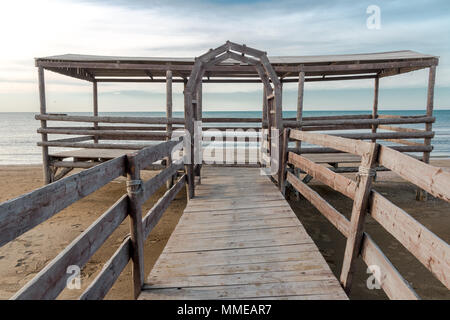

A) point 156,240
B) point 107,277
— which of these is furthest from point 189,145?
point 107,277

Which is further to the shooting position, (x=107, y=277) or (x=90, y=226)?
(x=107, y=277)

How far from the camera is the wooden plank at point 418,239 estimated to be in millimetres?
1582

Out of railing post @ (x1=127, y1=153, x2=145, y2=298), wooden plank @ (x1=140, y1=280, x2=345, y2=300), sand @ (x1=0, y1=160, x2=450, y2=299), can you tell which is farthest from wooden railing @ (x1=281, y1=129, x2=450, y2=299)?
railing post @ (x1=127, y1=153, x2=145, y2=298)

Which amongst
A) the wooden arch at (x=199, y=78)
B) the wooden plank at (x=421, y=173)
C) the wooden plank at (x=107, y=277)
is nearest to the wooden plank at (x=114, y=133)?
the wooden arch at (x=199, y=78)

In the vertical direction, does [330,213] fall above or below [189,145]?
below

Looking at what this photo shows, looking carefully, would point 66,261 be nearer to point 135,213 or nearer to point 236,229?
point 135,213

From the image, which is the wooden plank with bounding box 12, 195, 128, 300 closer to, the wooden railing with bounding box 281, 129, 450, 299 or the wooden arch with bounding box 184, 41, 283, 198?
the wooden railing with bounding box 281, 129, 450, 299

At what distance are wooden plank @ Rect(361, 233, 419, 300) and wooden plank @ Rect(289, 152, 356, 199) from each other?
1.70 ft

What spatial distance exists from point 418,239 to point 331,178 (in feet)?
5.67

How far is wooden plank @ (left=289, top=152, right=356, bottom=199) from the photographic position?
117 inches

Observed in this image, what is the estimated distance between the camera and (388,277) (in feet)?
7.14
